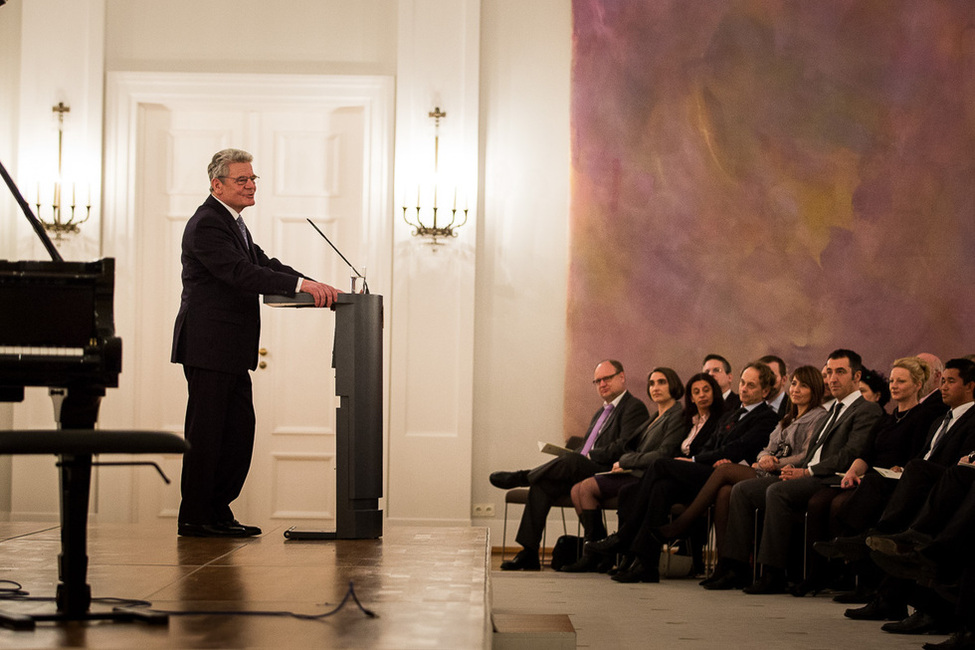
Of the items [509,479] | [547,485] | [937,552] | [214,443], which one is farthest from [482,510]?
[937,552]

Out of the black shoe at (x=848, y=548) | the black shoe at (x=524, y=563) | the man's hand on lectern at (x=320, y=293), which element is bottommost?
the black shoe at (x=524, y=563)

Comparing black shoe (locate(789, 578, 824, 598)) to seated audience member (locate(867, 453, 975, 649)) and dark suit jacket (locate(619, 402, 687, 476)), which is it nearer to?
seated audience member (locate(867, 453, 975, 649))

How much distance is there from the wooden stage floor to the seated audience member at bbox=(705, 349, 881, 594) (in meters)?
1.74

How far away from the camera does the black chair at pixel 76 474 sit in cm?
246

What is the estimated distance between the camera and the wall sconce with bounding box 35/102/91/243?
732 cm

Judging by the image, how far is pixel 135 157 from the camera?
7434 millimetres

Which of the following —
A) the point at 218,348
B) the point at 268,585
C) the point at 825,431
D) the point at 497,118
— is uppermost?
the point at 497,118

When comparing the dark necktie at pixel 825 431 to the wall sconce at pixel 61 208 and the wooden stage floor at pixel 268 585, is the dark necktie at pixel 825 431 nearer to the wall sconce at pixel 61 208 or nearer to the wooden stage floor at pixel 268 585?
the wooden stage floor at pixel 268 585

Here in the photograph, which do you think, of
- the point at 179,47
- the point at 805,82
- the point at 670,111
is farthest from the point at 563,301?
the point at 179,47

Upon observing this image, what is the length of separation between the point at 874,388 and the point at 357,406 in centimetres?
305

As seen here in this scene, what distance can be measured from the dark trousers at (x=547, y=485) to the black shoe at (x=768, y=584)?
1328 mm

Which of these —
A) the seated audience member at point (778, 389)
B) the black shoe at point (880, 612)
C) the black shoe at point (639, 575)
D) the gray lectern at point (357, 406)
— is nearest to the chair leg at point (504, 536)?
the black shoe at point (639, 575)

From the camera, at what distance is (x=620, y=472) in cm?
650

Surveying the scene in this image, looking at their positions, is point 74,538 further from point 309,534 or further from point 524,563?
point 524,563
